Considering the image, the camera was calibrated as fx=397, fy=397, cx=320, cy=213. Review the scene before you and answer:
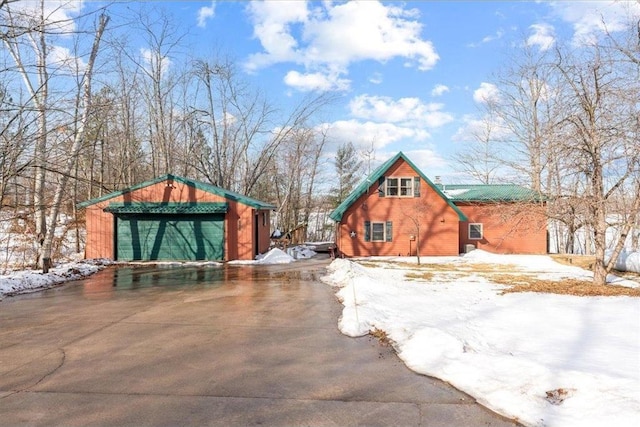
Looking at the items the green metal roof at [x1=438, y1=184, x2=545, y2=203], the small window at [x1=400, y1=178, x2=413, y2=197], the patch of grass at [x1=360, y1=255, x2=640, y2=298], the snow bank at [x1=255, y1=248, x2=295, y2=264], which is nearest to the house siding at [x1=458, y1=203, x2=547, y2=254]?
the green metal roof at [x1=438, y1=184, x2=545, y2=203]

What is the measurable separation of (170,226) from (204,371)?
16.3 metres

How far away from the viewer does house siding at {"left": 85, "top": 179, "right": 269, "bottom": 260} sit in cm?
1969

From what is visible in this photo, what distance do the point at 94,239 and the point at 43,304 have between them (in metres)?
11.8

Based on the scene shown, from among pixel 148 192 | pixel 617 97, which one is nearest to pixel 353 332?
pixel 617 97

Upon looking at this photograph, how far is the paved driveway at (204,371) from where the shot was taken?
12.2 ft

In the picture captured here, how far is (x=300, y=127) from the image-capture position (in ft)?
107

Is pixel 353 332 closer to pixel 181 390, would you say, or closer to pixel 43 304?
pixel 181 390

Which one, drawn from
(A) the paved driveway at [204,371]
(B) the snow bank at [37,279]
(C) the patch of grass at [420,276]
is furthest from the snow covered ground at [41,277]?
(C) the patch of grass at [420,276]

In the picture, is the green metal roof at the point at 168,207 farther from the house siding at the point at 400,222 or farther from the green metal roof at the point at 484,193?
the green metal roof at the point at 484,193

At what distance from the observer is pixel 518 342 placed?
593 cm

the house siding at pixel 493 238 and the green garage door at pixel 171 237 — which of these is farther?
the house siding at pixel 493 238

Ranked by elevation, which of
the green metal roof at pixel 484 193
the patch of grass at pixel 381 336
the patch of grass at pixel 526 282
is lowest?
the patch of grass at pixel 526 282

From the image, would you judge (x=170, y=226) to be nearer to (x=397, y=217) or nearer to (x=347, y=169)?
(x=397, y=217)

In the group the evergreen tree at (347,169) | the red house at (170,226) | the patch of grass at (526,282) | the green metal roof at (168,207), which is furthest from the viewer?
the evergreen tree at (347,169)
